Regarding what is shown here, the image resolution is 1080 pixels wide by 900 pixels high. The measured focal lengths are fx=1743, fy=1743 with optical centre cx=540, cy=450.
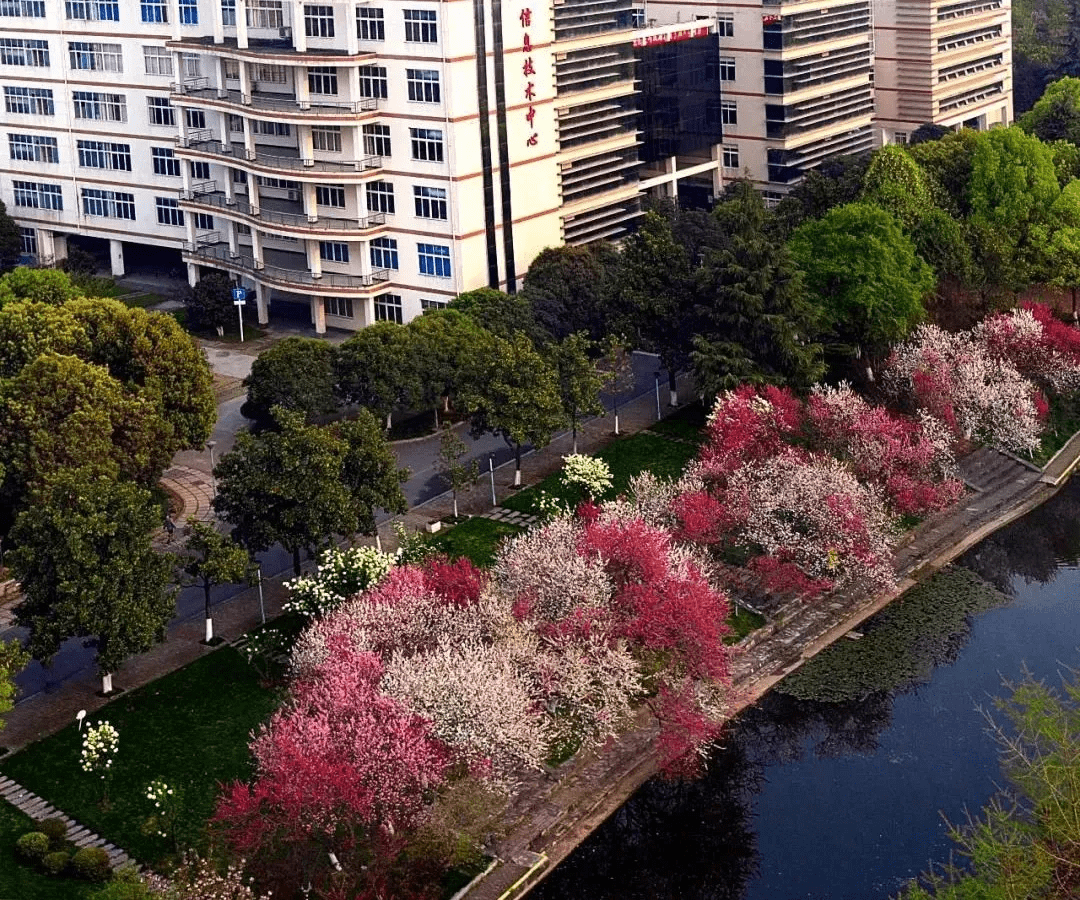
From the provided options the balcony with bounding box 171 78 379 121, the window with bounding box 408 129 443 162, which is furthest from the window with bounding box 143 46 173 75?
the window with bounding box 408 129 443 162

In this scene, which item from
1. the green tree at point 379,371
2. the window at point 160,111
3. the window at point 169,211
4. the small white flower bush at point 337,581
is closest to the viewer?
the small white flower bush at point 337,581

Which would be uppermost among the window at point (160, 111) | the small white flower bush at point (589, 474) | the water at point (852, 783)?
the window at point (160, 111)

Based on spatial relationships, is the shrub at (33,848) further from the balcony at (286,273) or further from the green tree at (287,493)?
the balcony at (286,273)

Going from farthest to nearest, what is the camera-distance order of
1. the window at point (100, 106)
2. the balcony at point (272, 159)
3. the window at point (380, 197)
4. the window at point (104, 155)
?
the window at point (104, 155), the window at point (100, 106), the window at point (380, 197), the balcony at point (272, 159)

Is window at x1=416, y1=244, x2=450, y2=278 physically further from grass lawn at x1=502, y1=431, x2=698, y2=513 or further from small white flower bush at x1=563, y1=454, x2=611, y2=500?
small white flower bush at x1=563, y1=454, x2=611, y2=500

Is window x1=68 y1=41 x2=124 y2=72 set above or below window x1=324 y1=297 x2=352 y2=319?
above

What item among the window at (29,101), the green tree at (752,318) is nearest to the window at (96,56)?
the window at (29,101)
